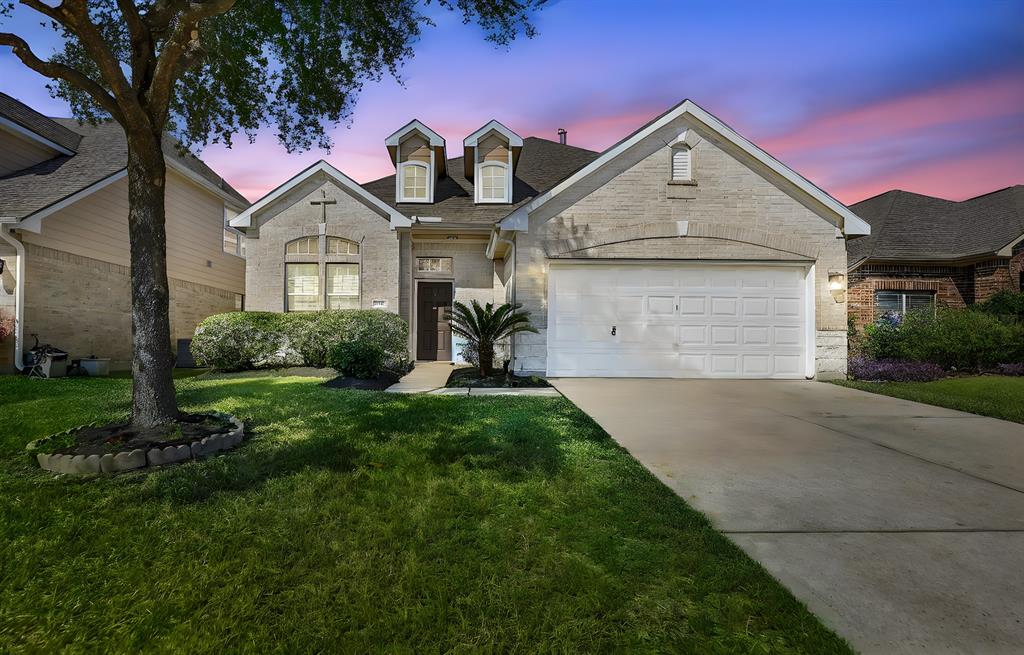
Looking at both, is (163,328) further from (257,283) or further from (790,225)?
(790,225)

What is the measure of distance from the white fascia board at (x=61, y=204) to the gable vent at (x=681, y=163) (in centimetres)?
1387

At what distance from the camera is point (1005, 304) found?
12195 millimetres

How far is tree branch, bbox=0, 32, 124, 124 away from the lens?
185 inches

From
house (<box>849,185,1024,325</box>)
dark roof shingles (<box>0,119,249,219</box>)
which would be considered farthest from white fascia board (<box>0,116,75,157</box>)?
house (<box>849,185,1024,325</box>)

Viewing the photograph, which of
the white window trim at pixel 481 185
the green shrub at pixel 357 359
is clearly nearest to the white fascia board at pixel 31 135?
the green shrub at pixel 357 359

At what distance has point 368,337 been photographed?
10578mm

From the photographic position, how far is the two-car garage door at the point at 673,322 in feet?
33.8

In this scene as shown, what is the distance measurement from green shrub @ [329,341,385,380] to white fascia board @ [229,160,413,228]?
438cm

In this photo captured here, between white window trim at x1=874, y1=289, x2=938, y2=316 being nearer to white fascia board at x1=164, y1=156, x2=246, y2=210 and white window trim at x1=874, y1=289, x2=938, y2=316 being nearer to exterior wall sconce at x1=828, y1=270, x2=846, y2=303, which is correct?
exterior wall sconce at x1=828, y1=270, x2=846, y2=303

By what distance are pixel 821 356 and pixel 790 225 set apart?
2985mm

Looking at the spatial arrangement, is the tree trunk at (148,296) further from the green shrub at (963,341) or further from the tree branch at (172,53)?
the green shrub at (963,341)

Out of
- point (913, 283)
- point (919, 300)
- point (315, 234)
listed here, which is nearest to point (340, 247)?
point (315, 234)

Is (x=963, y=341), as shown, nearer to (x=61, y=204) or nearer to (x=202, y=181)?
(x=61, y=204)

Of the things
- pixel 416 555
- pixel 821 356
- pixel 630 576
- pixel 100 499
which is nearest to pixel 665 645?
pixel 630 576
